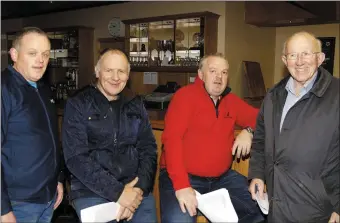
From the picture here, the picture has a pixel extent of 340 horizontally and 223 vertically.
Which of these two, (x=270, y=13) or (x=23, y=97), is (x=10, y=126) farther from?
(x=270, y=13)

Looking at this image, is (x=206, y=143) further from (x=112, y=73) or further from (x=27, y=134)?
(x=27, y=134)

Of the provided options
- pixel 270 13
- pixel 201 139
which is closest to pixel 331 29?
pixel 270 13

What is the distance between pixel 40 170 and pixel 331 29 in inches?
218

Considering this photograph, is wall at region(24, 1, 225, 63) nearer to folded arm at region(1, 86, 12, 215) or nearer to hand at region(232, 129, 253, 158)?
hand at region(232, 129, 253, 158)

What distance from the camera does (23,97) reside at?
1.60 meters

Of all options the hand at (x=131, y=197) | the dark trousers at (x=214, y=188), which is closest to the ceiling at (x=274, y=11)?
the hand at (x=131, y=197)

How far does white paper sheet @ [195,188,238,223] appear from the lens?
1.80 m

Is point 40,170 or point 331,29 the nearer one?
point 40,170

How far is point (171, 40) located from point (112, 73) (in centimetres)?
352

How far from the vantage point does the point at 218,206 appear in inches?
72.3

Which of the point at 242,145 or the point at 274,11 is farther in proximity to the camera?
the point at 274,11

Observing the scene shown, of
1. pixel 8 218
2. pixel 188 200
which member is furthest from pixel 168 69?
pixel 8 218

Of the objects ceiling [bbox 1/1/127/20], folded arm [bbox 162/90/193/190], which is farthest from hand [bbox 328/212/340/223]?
ceiling [bbox 1/1/127/20]

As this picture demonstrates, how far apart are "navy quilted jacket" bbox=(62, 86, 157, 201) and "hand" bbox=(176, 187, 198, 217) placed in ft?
0.60
